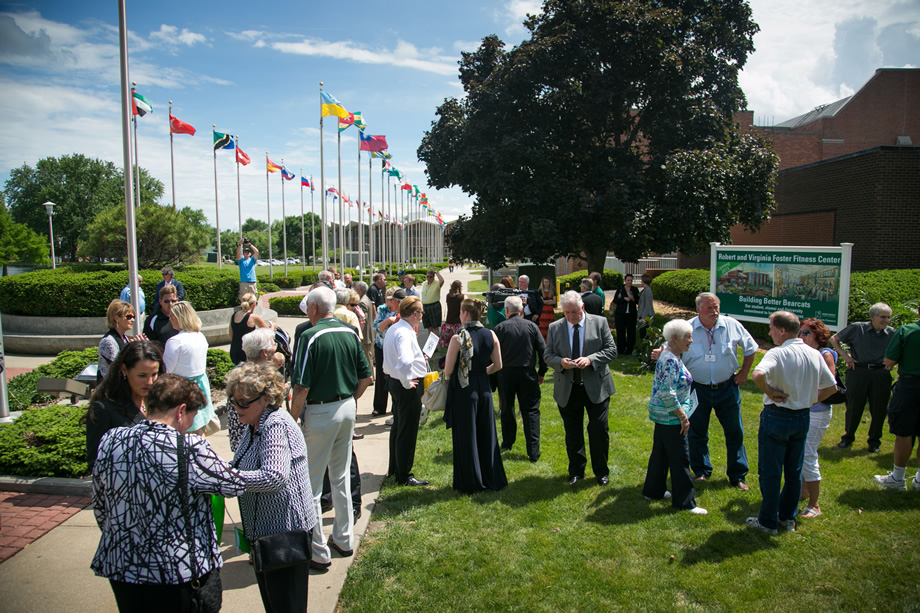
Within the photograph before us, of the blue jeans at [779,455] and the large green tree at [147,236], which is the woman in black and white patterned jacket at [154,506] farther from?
the large green tree at [147,236]

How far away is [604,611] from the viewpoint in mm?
3926

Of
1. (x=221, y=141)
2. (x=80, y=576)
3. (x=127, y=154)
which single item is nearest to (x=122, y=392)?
(x=80, y=576)

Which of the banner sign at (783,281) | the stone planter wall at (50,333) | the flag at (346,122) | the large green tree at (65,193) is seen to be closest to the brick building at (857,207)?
the banner sign at (783,281)

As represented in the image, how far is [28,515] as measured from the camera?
17.1 feet

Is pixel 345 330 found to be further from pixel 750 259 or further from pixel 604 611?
pixel 750 259

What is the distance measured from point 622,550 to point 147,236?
17352mm

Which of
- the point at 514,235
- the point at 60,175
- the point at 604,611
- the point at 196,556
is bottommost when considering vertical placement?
the point at 604,611

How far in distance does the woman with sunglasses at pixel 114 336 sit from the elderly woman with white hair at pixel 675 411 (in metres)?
5.00

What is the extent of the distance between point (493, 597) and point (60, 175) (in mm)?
74829

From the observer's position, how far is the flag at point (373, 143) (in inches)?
936

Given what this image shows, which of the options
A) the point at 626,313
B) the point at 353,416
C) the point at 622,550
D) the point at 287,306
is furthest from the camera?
the point at 287,306

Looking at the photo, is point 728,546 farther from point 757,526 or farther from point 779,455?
point 779,455

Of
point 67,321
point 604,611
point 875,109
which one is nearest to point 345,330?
point 604,611

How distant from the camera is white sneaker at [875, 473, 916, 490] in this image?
587 centimetres
